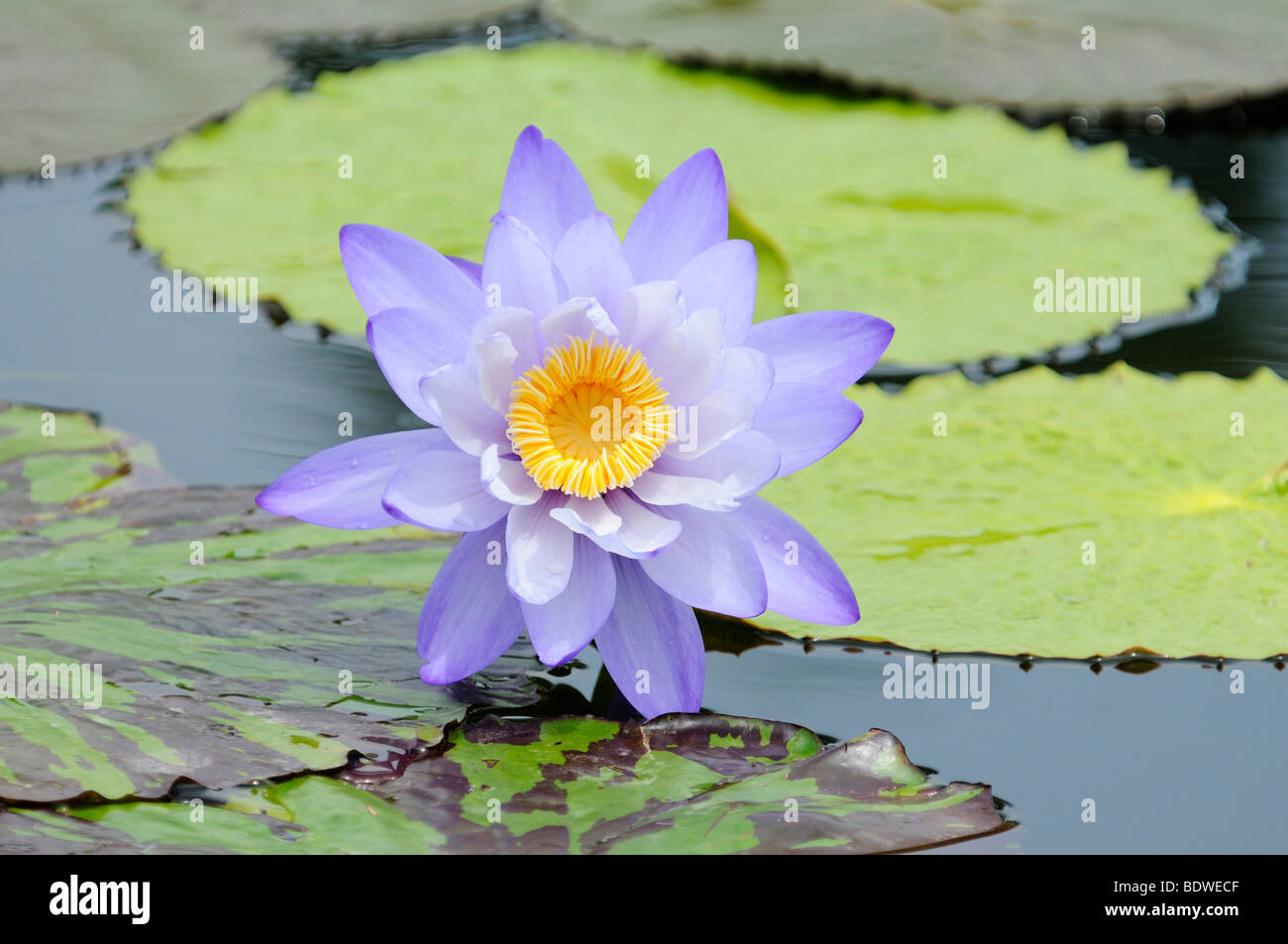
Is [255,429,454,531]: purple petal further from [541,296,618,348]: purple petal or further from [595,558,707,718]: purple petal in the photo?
[595,558,707,718]: purple petal

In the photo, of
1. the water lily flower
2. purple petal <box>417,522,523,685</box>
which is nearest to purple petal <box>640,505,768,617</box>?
the water lily flower

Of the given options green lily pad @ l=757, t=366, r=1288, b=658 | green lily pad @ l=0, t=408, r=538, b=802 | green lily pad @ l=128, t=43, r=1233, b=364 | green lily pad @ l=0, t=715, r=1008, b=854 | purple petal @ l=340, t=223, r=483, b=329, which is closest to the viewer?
green lily pad @ l=0, t=715, r=1008, b=854

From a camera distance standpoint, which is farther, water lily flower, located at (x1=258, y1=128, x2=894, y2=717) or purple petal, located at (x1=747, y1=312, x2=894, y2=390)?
purple petal, located at (x1=747, y1=312, x2=894, y2=390)

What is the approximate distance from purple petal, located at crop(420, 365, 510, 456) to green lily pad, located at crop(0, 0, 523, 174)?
2.44 metres

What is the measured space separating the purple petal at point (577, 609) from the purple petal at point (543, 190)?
1.49 feet

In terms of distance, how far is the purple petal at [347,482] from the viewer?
4.92 feet

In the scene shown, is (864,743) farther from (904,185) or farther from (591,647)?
(904,185)

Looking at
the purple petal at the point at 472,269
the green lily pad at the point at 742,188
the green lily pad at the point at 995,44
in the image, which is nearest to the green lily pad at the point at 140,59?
the green lily pad at the point at 742,188

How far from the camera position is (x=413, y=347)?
1506 millimetres

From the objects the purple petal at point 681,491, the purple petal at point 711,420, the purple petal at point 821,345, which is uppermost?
the purple petal at point 821,345

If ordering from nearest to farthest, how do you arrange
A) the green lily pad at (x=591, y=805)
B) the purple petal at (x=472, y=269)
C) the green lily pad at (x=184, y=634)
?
the green lily pad at (x=591, y=805), the green lily pad at (x=184, y=634), the purple petal at (x=472, y=269)

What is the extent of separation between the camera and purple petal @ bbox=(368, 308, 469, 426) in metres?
1.47

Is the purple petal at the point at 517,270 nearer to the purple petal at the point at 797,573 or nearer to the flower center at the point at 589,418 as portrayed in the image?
the flower center at the point at 589,418

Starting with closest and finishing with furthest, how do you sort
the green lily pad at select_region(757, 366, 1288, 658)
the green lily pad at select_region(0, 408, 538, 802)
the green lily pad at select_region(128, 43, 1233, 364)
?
the green lily pad at select_region(0, 408, 538, 802), the green lily pad at select_region(757, 366, 1288, 658), the green lily pad at select_region(128, 43, 1233, 364)
